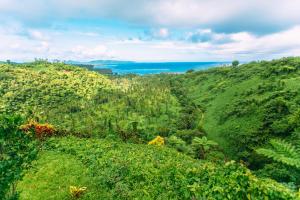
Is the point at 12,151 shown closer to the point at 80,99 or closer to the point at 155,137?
the point at 155,137

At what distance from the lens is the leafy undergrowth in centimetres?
837

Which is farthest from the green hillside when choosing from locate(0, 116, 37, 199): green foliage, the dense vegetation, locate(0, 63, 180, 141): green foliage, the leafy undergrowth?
locate(0, 116, 37, 199): green foliage

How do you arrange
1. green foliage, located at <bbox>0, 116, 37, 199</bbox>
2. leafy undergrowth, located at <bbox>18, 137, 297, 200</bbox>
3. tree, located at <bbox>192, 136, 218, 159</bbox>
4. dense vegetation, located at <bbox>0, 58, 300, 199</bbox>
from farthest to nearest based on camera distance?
tree, located at <bbox>192, 136, 218, 159</bbox>
dense vegetation, located at <bbox>0, 58, 300, 199</bbox>
leafy undergrowth, located at <bbox>18, 137, 297, 200</bbox>
green foliage, located at <bbox>0, 116, 37, 199</bbox>

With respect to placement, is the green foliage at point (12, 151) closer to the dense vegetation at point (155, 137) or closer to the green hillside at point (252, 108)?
the dense vegetation at point (155, 137)

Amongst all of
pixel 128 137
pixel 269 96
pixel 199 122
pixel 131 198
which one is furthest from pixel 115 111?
pixel 131 198

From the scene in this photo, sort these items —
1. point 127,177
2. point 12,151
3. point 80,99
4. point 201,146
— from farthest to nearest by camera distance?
point 80,99 < point 201,146 < point 127,177 < point 12,151

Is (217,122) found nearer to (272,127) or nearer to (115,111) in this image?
(272,127)

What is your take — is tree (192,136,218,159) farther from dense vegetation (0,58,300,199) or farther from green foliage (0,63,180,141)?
green foliage (0,63,180,141)

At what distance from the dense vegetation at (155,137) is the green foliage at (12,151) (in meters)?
0.02

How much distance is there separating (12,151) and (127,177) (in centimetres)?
714

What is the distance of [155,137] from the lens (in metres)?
38.2

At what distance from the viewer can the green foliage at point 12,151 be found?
21.0ft

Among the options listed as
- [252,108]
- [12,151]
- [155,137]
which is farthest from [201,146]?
[12,151]

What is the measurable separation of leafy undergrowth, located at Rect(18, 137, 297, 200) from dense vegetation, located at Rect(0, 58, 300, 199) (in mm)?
38
